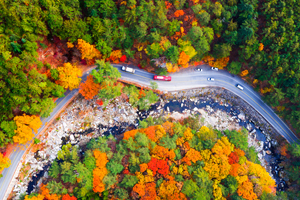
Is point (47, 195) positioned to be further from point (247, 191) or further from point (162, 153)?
point (247, 191)

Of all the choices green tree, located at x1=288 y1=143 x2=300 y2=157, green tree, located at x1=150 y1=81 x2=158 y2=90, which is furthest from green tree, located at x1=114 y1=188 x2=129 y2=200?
green tree, located at x1=288 y1=143 x2=300 y2=157

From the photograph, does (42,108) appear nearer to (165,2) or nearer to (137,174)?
(137,174)

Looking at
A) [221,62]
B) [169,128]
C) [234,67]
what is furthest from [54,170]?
[234,67]

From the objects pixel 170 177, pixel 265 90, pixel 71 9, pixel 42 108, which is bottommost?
pixel 170 177

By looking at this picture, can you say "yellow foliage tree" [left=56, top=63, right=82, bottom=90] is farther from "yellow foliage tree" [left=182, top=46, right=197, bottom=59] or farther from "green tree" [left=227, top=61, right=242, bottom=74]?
"green tree" [left=227, top=61, right=242, bottom=74]

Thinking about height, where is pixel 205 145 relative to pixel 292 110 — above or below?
below

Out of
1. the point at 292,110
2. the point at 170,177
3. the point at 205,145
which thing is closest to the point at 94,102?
the point at 170,177

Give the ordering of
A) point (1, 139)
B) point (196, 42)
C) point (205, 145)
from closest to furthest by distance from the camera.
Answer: point (1, 139)
point (205, 145)
point (196, 42)

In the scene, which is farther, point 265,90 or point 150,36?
point 265,90

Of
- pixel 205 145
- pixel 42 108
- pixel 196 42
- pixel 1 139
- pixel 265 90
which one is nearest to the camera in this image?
pixel 1 139
